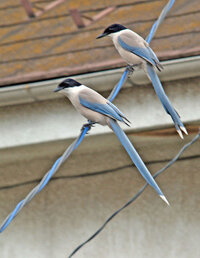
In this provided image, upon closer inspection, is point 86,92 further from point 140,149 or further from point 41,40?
point 41,40

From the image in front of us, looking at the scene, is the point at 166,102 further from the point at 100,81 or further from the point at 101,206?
the point at 101,206

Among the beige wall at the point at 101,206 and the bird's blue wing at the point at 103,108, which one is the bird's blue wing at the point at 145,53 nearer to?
the bird's blue wing at the point at 103,108

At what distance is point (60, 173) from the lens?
4.96 meters

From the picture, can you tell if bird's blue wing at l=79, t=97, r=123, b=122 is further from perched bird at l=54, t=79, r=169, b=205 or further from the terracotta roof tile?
the terracotta roof tile

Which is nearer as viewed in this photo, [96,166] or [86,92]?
[86,92]

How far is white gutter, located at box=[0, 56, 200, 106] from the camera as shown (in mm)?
4445

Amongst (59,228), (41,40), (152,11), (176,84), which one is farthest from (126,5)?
(59,228)

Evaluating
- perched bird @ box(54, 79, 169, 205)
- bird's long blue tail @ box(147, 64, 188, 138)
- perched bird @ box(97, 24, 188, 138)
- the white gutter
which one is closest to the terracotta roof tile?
the white gutter

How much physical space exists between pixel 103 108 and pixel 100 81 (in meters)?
0.85

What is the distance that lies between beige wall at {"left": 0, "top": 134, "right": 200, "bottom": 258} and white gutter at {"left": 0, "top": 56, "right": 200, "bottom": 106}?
32cm

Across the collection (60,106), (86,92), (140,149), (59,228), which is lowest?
(59,228)

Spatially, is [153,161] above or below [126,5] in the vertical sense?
below

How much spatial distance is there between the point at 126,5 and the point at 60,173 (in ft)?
4.63

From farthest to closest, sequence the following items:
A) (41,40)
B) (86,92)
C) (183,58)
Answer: (41,40) < (183,58) < (86,92)
